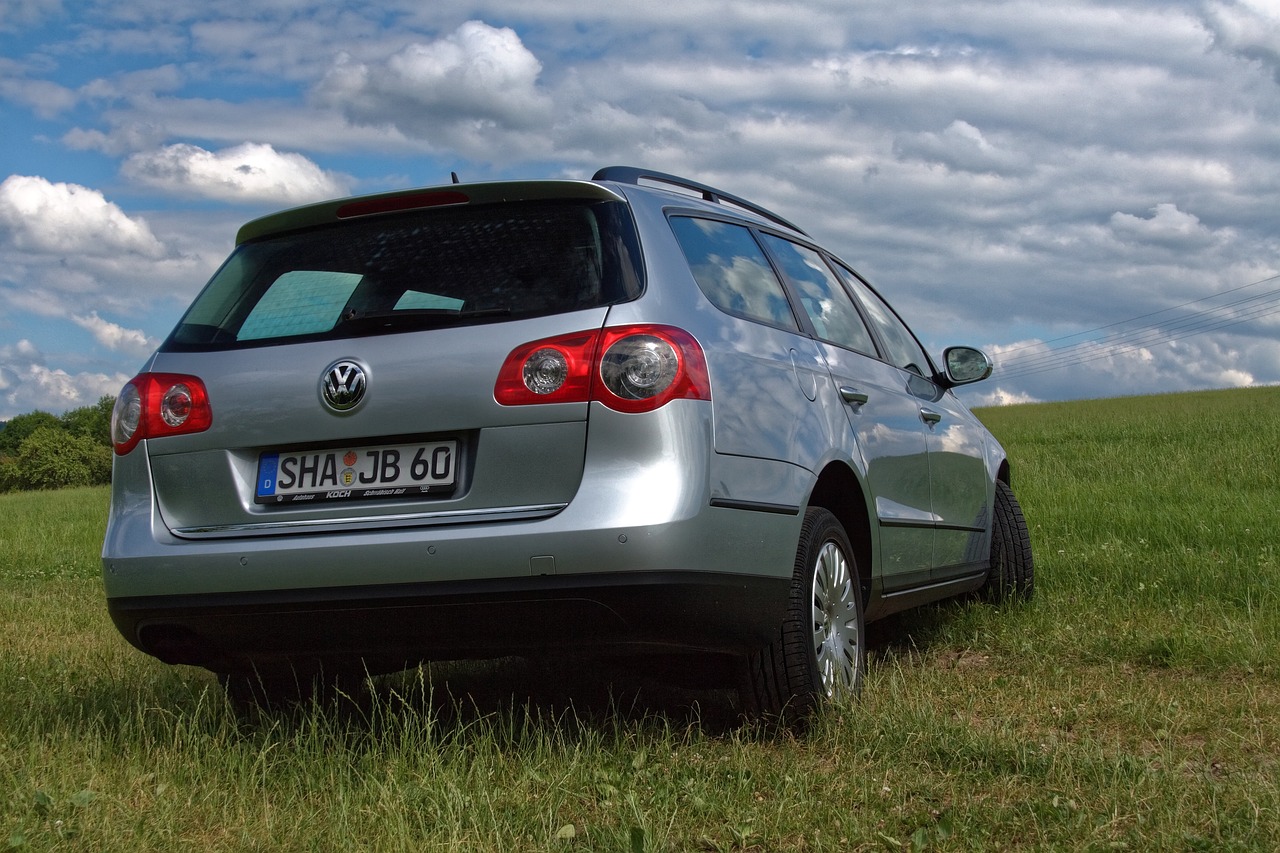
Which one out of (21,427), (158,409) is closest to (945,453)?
(158,409)

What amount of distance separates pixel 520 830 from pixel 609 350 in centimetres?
124

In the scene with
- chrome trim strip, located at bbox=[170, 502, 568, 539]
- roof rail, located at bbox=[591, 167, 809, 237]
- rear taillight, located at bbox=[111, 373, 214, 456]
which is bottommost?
chrome trim strip, located at bbox=[170, 502, 568, 539]

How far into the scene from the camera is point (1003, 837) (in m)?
3.05

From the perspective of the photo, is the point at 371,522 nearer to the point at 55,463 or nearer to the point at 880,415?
the point at 880,415

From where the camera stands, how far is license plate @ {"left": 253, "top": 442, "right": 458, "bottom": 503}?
138 inches

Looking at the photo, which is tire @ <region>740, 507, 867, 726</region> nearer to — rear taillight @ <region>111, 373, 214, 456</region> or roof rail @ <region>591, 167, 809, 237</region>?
roof rail @ <region>591, 167, 809, 237</region>

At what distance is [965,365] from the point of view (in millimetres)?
6434

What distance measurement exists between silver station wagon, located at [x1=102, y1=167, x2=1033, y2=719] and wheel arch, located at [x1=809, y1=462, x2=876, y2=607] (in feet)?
0.20

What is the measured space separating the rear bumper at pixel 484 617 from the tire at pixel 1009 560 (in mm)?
3306

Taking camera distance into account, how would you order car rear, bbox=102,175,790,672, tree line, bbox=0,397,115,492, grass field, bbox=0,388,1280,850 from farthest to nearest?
tree line, bbox=0,397,115,492, car rear, bbox=102,175,790,672, grass field, bbox=0,388,1280,850

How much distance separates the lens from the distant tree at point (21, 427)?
99069mm

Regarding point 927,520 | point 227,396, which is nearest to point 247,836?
point 227,396

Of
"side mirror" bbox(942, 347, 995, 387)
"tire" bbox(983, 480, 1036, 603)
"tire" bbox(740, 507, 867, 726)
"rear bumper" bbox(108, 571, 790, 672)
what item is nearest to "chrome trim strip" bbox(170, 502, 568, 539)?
"rear bumper" bbox(108, 571, 790, 672)

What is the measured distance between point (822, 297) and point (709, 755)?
200 centimetres
